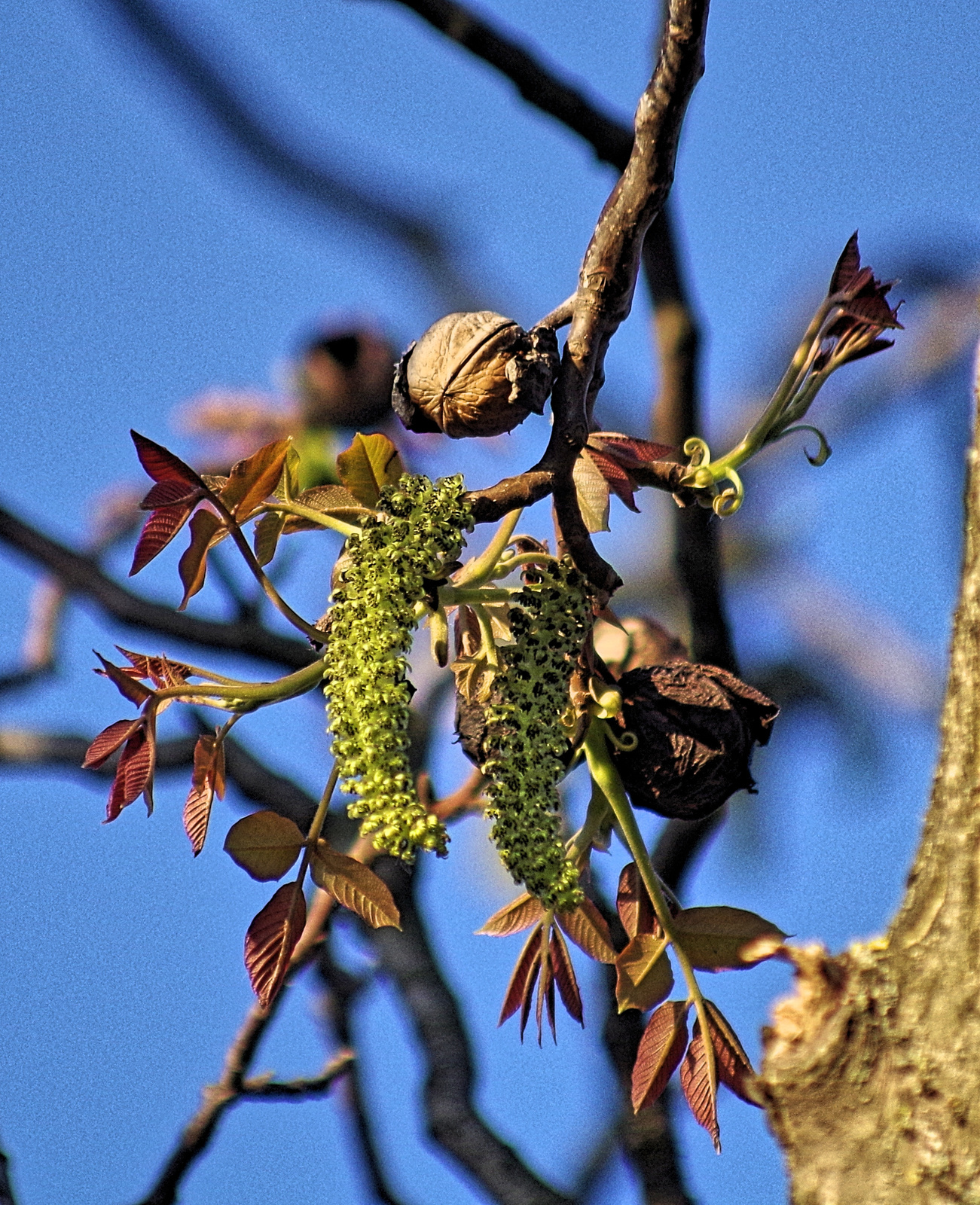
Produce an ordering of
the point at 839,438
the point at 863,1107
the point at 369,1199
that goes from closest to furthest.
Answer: the point at 863,1107
the point at 369,1199
the point at 839,438

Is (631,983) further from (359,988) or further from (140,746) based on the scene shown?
(359,988)

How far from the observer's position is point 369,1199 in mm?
2111

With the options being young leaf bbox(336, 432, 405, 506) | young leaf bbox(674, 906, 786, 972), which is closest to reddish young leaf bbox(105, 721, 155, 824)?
young leaf bbox(336, 432, 405, 506)

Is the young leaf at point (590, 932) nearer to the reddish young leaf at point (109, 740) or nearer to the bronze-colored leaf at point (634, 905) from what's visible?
the bronze-colored leaf at point (634, 905)

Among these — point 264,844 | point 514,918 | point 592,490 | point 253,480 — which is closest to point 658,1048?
point 514,918

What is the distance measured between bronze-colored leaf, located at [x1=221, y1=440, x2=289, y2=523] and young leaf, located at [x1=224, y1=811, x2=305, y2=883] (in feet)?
0.83

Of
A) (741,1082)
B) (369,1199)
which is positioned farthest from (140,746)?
(369,1199)

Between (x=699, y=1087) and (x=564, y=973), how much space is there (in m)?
0.16

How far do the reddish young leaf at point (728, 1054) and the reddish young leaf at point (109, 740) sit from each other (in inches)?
22.1

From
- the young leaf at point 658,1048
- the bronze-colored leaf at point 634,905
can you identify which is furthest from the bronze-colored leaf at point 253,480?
the young leaf at point 658,1048

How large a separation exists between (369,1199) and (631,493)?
1.40m

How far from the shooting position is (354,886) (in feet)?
3.83

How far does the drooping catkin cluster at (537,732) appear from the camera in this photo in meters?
1.03

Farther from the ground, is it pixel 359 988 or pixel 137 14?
pixel 137 14
